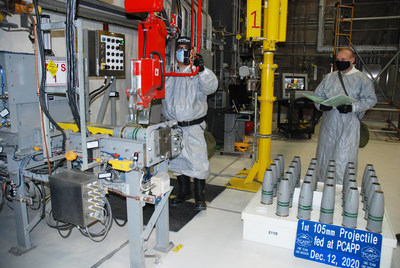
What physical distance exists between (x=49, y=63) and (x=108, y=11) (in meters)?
1.85

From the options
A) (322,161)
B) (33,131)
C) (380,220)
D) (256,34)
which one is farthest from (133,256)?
(256,34)

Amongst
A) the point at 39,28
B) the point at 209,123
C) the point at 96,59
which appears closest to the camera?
the point at 39,28

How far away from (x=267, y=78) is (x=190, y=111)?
1.17m

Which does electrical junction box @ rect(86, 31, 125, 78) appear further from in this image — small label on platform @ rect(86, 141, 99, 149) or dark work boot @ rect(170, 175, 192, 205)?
dark work boot @ rect(170, 175, 192, 205)

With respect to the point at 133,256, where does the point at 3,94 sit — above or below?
above

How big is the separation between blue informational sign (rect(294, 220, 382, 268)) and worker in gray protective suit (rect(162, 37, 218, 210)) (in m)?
1.13

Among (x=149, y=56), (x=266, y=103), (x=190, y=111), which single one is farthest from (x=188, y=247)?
(x=266, y=103)

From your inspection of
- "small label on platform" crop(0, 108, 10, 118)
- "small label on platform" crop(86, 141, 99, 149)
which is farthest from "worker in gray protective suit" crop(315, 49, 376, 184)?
"small label on platform" crop(0, 108, 10, 118)

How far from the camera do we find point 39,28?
6.59 ft

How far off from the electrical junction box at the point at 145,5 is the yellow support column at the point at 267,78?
1770mm

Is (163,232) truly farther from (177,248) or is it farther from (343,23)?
(343,23)

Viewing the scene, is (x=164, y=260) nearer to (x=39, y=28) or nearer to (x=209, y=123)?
(x=39, y=28)

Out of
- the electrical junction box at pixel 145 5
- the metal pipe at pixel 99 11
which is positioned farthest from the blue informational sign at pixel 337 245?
the metal pipe at pixel 99 11

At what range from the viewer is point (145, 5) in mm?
2115
